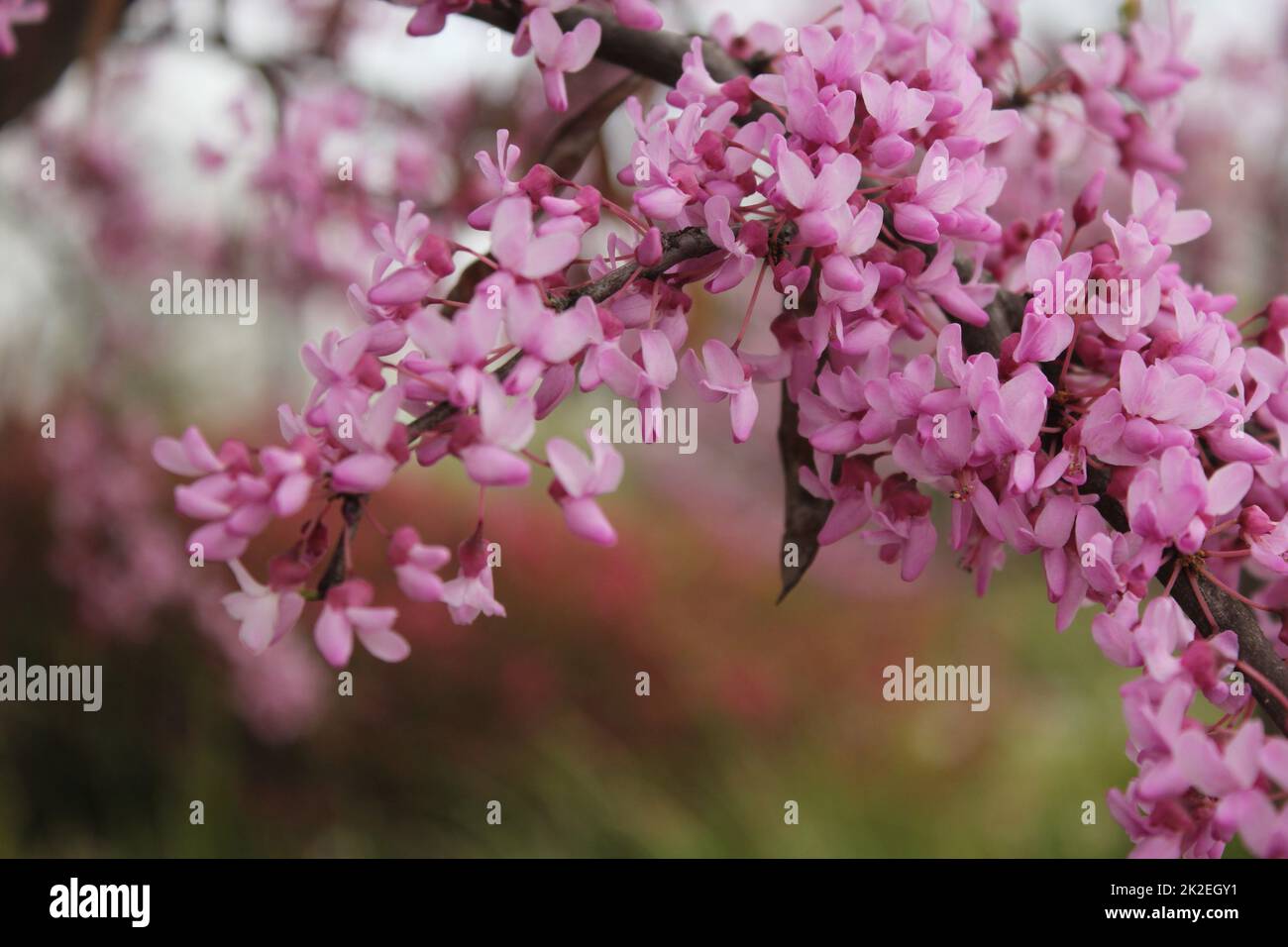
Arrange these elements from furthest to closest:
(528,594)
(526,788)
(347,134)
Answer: (528,594), (526,788), (347,134)

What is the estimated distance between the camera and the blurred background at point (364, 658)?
1735mm

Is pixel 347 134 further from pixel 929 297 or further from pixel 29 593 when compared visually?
pixel 29 593

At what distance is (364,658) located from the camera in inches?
91.5

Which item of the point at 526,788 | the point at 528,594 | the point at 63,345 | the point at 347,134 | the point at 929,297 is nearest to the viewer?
the point at 929,297

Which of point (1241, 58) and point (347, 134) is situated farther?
point (1241, 58)

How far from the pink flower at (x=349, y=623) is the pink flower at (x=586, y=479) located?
9cm

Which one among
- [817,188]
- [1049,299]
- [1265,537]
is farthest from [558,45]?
[1265,537]

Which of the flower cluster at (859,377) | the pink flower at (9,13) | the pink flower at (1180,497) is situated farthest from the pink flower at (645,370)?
the pink flower at (9,13)

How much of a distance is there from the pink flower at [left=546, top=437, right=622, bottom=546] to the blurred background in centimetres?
100

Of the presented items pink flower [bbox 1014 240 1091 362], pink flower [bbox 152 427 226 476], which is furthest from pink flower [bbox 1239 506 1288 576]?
pink flower [bbox 152 427 226 476]

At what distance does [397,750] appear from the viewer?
7.59 ft

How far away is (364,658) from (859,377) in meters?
2.05
